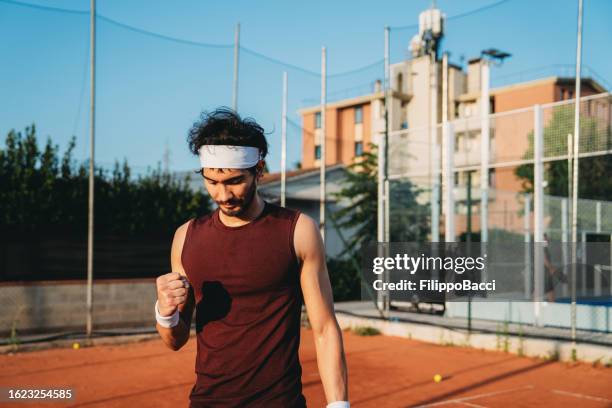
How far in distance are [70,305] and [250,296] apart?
8954mm

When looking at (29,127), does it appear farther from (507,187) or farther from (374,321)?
(507,187)

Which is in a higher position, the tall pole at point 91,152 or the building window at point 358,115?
the building window at point 358,115

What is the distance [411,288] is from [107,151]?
6.66m

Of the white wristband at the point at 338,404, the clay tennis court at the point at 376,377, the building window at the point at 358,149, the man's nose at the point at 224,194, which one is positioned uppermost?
the building window at the point at 358,149

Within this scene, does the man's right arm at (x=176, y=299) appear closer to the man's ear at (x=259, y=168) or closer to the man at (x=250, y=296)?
the man at (x=250, y=296)

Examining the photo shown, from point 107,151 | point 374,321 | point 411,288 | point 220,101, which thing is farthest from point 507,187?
point 107,151

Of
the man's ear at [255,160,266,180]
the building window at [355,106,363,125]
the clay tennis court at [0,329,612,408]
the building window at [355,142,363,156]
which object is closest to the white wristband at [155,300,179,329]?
the man's ear at [255,160,266,180]

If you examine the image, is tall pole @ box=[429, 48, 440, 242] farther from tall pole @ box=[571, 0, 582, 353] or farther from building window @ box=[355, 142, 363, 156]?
building window @ box=[355, 142, 363, 156]

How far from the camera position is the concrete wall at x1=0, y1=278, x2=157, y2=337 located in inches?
382

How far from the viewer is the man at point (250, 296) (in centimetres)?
230

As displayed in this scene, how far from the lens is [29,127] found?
9906mm

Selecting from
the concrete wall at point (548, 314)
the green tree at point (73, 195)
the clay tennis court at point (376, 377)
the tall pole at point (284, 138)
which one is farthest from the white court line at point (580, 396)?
the green tree at point (73, 195)

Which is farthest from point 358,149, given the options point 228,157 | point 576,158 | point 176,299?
point 176,299

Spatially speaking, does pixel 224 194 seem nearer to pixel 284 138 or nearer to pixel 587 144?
pixel 587 144
